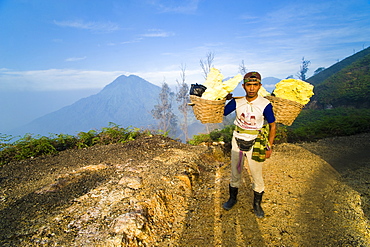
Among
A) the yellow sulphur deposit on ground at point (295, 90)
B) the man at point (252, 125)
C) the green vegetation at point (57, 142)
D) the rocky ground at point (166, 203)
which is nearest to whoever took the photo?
the rocky ground at point (166, 203)

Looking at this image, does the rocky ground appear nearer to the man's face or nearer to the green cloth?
the green cloth

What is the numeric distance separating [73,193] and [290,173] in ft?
14.1

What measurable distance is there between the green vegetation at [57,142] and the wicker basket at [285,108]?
14.7 feet

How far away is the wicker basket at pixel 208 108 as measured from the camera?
2.53 meters

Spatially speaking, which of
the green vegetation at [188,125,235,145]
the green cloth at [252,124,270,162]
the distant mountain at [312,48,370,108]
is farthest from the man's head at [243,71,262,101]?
the distant mountain at [312,48,370,108]

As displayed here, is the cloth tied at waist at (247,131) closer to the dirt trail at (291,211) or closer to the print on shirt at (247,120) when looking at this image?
the print on shirt at (247,120)

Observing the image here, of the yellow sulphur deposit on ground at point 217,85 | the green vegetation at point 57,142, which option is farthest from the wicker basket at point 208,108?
the green vegetation at point 57,142

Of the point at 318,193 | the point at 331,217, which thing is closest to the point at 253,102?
the point at 331,217

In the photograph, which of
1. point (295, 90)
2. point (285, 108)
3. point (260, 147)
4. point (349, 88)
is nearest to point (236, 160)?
point (260, 147)

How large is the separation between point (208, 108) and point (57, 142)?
16.3ft

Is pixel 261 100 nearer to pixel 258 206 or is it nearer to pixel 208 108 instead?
pixel 208 108

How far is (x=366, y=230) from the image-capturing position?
246 cm

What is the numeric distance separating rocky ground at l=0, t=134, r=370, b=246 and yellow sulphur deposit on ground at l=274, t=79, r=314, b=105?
1.70 meters

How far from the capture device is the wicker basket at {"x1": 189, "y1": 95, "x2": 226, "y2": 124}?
2533 mm
